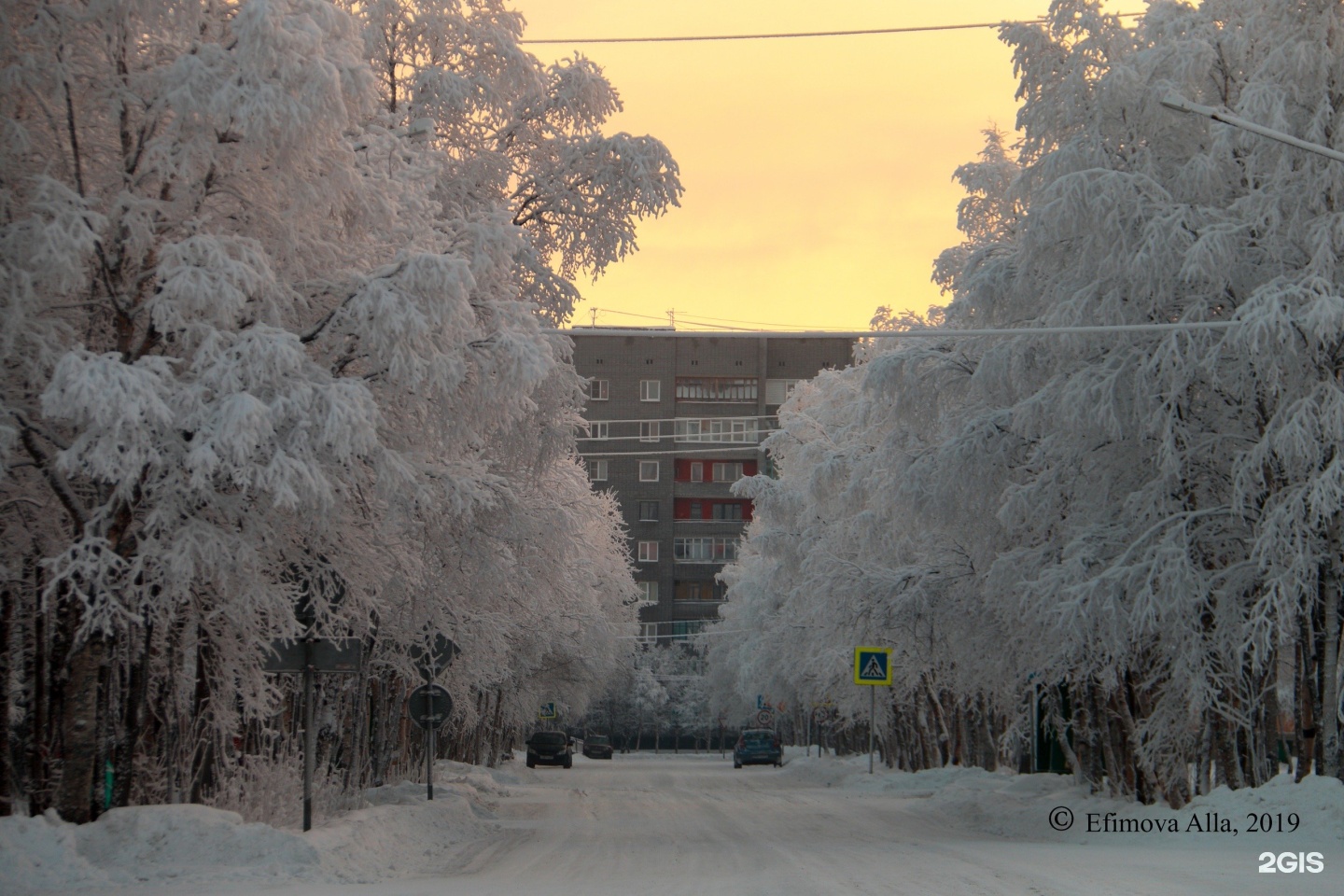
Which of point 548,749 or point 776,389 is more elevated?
point 776,389

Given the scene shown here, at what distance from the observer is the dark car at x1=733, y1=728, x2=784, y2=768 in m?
65.9

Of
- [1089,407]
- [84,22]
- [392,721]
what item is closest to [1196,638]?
[1089,407]

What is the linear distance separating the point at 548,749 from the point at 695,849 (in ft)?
A: 165

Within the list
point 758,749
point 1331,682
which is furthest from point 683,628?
point 1331,682

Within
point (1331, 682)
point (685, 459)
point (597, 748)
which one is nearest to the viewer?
point (1331, 682)

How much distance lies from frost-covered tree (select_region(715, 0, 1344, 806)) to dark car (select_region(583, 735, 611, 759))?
6783 centimetres

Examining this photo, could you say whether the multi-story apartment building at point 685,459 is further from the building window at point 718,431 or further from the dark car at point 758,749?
the dark car at point 758,749

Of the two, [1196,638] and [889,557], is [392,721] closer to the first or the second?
[889,557]

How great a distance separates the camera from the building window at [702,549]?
113062 millimetres

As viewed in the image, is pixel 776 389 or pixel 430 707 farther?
pixel 776 389

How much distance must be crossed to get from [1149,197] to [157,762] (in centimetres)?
1460

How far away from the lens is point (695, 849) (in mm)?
18375

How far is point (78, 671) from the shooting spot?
1384cm

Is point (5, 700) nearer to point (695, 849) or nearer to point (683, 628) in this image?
point (695, 849)
